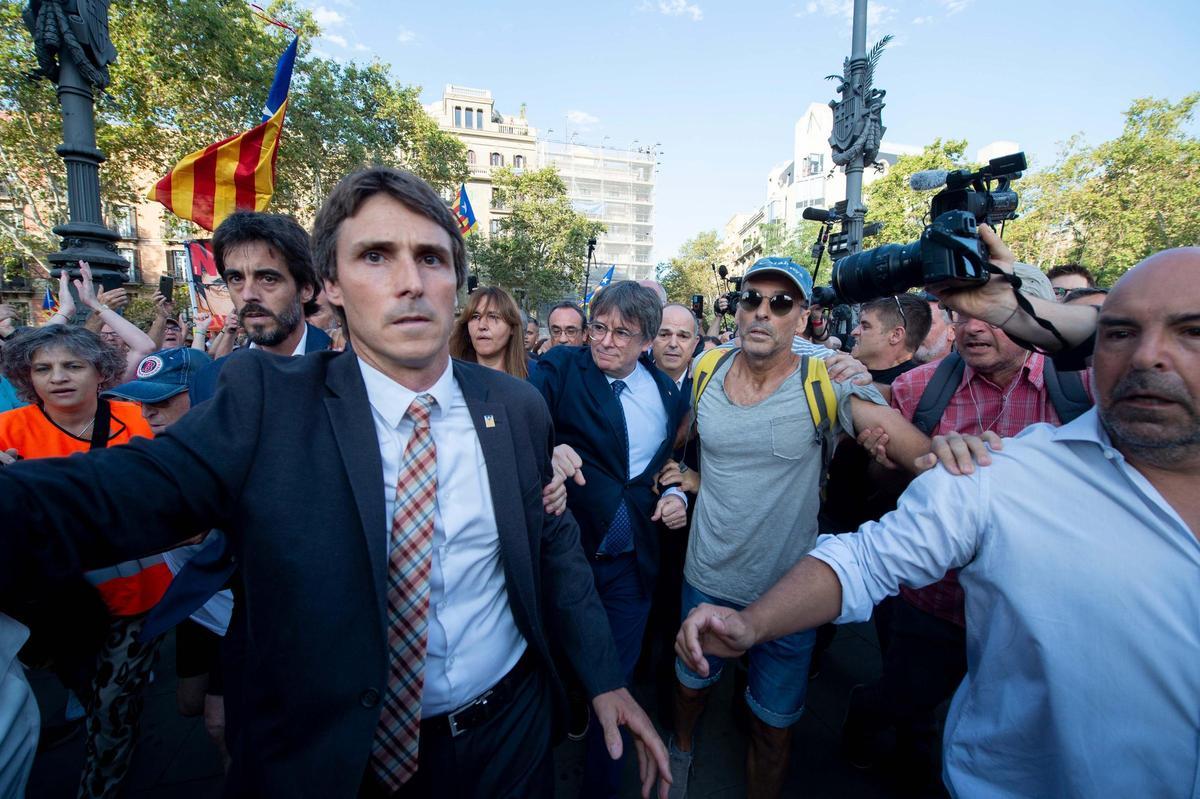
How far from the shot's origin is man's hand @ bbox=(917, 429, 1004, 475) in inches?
59.2

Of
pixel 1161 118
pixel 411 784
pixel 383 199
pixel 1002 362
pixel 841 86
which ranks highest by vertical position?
pixel 1161 118

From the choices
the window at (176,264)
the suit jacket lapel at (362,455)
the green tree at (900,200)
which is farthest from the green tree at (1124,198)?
the window at (176,264)

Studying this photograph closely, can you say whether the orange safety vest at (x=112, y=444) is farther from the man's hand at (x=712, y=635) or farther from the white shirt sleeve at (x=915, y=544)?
the white shirt sleeve at (x=915, y=544)

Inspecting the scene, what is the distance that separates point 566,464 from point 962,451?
137 centimetres

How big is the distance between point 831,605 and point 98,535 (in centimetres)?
181

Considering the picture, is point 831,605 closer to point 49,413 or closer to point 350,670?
point 350,670

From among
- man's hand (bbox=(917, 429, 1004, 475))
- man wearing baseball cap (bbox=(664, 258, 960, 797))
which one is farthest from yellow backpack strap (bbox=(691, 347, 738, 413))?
man's hand (bbox=(917, 429, 1004, 475))

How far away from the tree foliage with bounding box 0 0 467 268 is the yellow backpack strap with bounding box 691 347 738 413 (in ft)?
62.5

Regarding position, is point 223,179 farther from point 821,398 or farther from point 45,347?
point 821,398

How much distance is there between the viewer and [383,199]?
1.47 meters

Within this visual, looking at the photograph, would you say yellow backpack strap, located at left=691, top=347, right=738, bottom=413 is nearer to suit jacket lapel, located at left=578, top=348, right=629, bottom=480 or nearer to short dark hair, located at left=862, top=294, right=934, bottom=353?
suit jacket lapel, located at left=578, top=348, right=629, bottom=480

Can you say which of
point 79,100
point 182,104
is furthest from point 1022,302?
point 182,104

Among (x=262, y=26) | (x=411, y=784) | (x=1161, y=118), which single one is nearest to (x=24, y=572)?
(x=411, y=784)

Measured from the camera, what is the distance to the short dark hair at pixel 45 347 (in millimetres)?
2488
